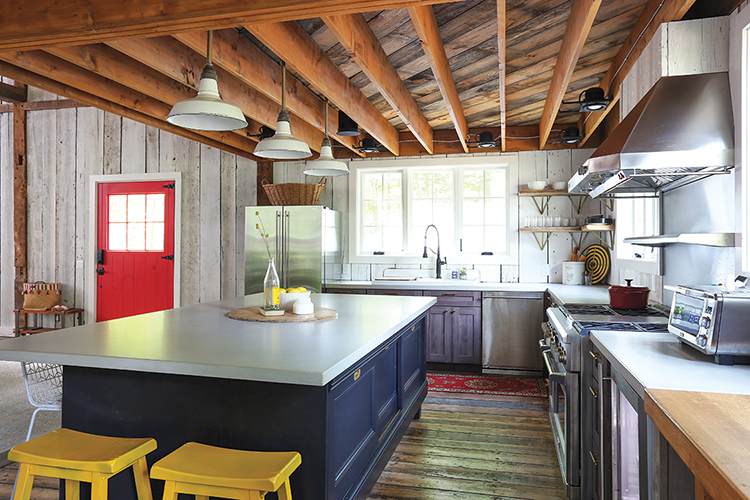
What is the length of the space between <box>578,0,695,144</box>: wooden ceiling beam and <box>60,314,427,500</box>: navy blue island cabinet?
2.35 metres

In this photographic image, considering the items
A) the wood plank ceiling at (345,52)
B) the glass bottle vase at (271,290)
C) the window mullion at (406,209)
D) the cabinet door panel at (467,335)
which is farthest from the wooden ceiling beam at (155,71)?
the cabinet door panel at (467,335)

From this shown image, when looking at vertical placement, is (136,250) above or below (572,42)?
below

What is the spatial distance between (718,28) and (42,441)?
351 cm

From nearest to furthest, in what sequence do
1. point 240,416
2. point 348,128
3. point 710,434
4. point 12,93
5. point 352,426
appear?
1. point 710,434
2. point 240,416
3. point 352,426
4. point 348,128
5. point 12,93

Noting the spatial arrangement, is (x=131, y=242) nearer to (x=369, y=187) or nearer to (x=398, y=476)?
(x=369, y=187)

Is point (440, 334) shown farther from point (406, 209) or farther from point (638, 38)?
point (638, 38)

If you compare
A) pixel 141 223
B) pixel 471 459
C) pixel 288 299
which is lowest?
pixel 471 459

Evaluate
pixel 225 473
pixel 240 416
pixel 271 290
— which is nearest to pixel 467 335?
pixel 271 290

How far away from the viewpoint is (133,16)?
2355 millimetres

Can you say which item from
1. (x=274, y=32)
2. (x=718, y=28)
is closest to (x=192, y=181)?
(x=274, y=32)

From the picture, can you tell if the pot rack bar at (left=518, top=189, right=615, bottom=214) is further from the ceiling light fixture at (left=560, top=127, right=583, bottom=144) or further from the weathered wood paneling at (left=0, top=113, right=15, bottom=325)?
the weathered wood paneling at (left=0, top=113, right=15, bottom=325)

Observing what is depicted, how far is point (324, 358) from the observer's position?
1759 mm

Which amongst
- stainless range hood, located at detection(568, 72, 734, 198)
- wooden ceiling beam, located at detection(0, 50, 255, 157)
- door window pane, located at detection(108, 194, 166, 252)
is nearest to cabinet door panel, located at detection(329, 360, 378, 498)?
stainless range hood, located at detection(568, 72, 734, 198)

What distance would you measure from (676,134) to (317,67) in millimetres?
2197
